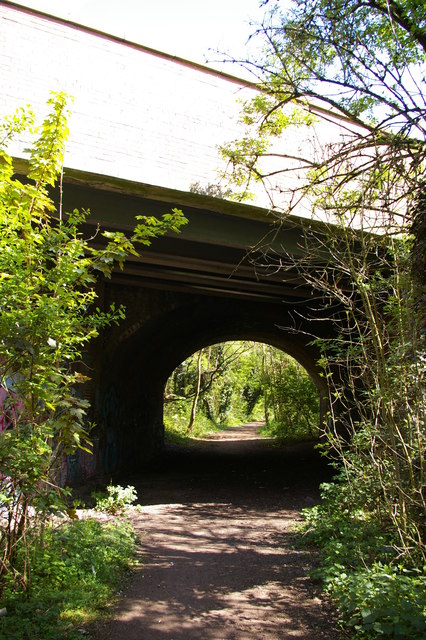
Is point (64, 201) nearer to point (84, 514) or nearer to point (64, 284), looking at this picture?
point (64, 284)

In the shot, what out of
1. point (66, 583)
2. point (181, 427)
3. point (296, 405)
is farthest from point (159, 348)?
point (181, 427)

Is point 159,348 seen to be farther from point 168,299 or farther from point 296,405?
point 296,405

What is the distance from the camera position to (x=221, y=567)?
4.98m

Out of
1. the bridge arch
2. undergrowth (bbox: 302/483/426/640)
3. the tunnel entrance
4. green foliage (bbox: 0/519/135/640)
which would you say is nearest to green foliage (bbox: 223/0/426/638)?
undergrowth (bbox: 302/483/426/640)

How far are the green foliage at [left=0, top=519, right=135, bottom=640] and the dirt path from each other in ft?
0.65

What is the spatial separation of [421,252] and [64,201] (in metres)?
4.38

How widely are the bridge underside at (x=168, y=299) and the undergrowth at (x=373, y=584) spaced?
6.15 feet

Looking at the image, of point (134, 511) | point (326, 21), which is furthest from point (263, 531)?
point (326, 21)

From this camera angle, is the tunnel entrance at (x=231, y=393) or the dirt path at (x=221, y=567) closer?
the dirt path at (x=221, y=567)

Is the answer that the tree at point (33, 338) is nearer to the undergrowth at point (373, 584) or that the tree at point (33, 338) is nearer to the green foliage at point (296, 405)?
the undergrowth at point (373, 584)

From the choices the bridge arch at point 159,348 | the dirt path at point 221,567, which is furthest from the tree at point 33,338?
the bridge arch at point 159,348

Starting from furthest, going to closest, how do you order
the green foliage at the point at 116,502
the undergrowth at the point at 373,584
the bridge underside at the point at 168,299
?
the green foliage at the point at 116,502, the bridge underside at the point at 168,299, the undergrowth at the point at 373,584

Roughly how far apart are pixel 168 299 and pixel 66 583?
7.57 meters

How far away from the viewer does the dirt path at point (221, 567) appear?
3.57 m
